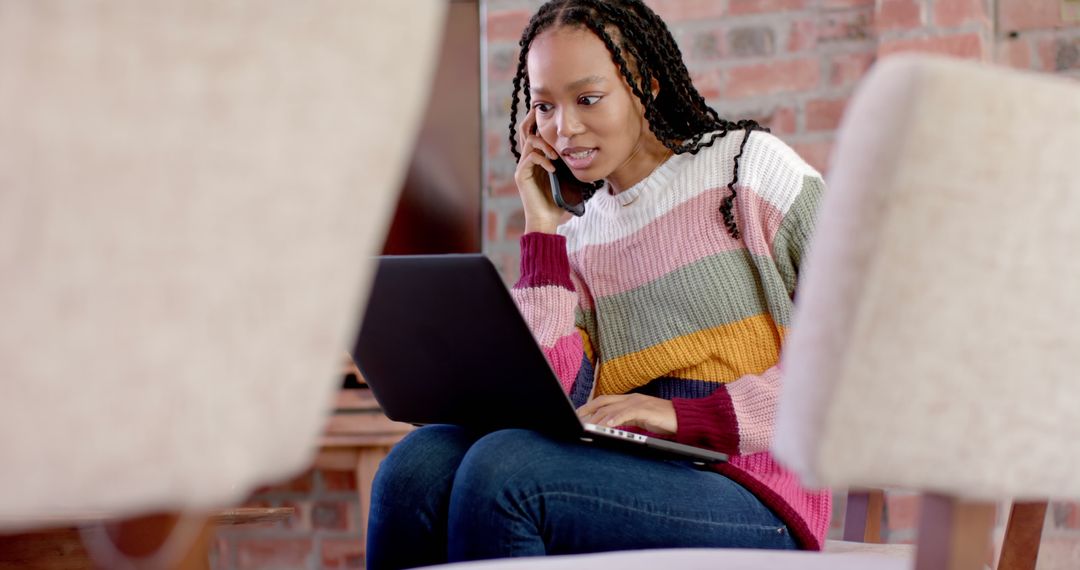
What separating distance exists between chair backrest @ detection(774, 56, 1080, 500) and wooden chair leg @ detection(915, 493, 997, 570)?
0.02m

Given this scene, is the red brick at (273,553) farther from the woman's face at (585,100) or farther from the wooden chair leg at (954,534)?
the wooden chair leg at (954,534)

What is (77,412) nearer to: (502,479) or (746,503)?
(502,479)

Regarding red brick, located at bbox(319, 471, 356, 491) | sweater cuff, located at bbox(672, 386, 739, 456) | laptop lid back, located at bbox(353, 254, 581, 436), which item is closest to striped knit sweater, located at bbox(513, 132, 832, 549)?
sweater cuff, located at bbox(672, 386, 739, 456)

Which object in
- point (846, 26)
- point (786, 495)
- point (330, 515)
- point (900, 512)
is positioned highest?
point (846, 26)

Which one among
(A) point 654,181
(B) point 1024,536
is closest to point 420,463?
(A) point 654,181

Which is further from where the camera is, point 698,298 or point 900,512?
point 900,512

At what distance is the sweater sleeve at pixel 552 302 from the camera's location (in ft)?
4.67

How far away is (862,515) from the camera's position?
136 centimetres

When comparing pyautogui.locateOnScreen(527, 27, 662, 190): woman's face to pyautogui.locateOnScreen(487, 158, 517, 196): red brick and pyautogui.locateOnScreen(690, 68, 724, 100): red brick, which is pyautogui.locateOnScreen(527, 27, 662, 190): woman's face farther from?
pyautogui.locateOnScreen(487, 158, 517, 196): red brick

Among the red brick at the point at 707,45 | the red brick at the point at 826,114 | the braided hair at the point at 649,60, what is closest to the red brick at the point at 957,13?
the red brick at the point at 826,114

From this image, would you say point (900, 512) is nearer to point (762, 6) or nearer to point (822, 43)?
point (822, 43)

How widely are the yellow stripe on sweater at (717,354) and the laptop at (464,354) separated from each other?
0.57ft

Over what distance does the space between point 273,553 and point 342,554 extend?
0.19 m

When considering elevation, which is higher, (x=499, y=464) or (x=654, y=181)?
(x=654, y=181)
